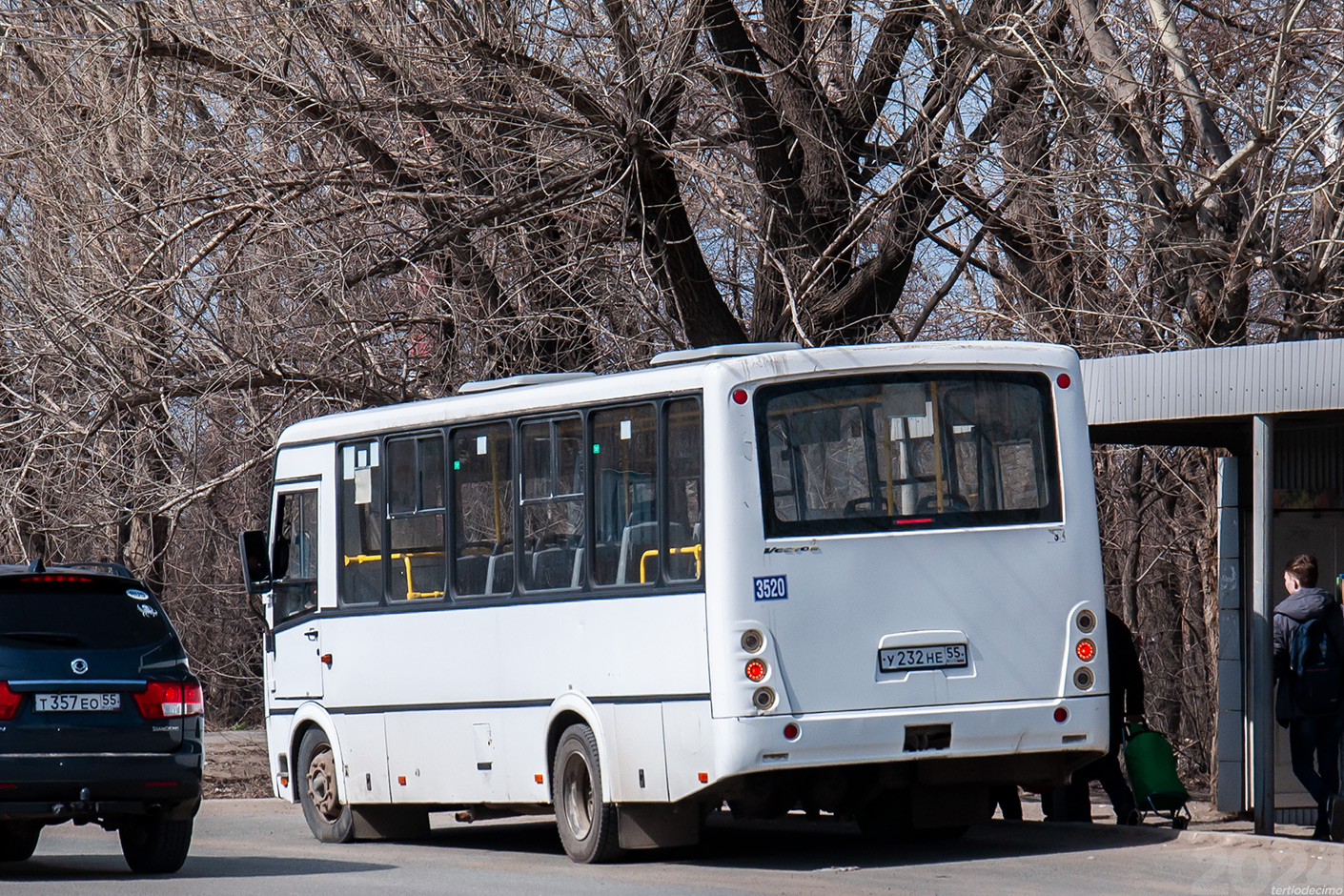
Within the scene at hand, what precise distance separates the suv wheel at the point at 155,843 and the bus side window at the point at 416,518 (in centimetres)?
228

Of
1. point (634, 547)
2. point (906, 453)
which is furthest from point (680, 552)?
point (906, 453)

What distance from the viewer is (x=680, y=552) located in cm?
1108

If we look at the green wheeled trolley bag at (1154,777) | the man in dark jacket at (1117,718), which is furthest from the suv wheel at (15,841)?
the green wheeled trolley bag at (1154,777)

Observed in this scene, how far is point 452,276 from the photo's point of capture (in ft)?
59.4

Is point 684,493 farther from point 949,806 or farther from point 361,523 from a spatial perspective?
point 361,523

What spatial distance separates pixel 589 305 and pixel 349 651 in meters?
5.06

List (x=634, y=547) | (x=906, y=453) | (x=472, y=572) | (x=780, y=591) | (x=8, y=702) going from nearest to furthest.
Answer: (x=780, y=591) < (x=8, y=702) < (x=906, y=453) < (x=634, y=547) < (x=472, y=572)

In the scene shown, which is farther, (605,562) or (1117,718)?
(1117,718)

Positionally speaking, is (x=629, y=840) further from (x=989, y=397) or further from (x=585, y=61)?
(x=585, y=61)

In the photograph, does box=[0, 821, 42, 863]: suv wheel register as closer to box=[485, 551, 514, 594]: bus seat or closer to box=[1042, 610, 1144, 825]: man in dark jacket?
box=[485, 551, 514, 594]: bus seat

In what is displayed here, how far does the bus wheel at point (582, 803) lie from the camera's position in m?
11.6

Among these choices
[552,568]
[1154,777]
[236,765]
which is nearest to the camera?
[552,568]

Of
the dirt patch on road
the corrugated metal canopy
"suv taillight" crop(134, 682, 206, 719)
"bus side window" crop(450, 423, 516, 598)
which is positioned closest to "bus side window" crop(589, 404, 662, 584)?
"bus side window" crop(450, 423, 516, 598)

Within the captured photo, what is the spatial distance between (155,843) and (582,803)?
2.50 m
